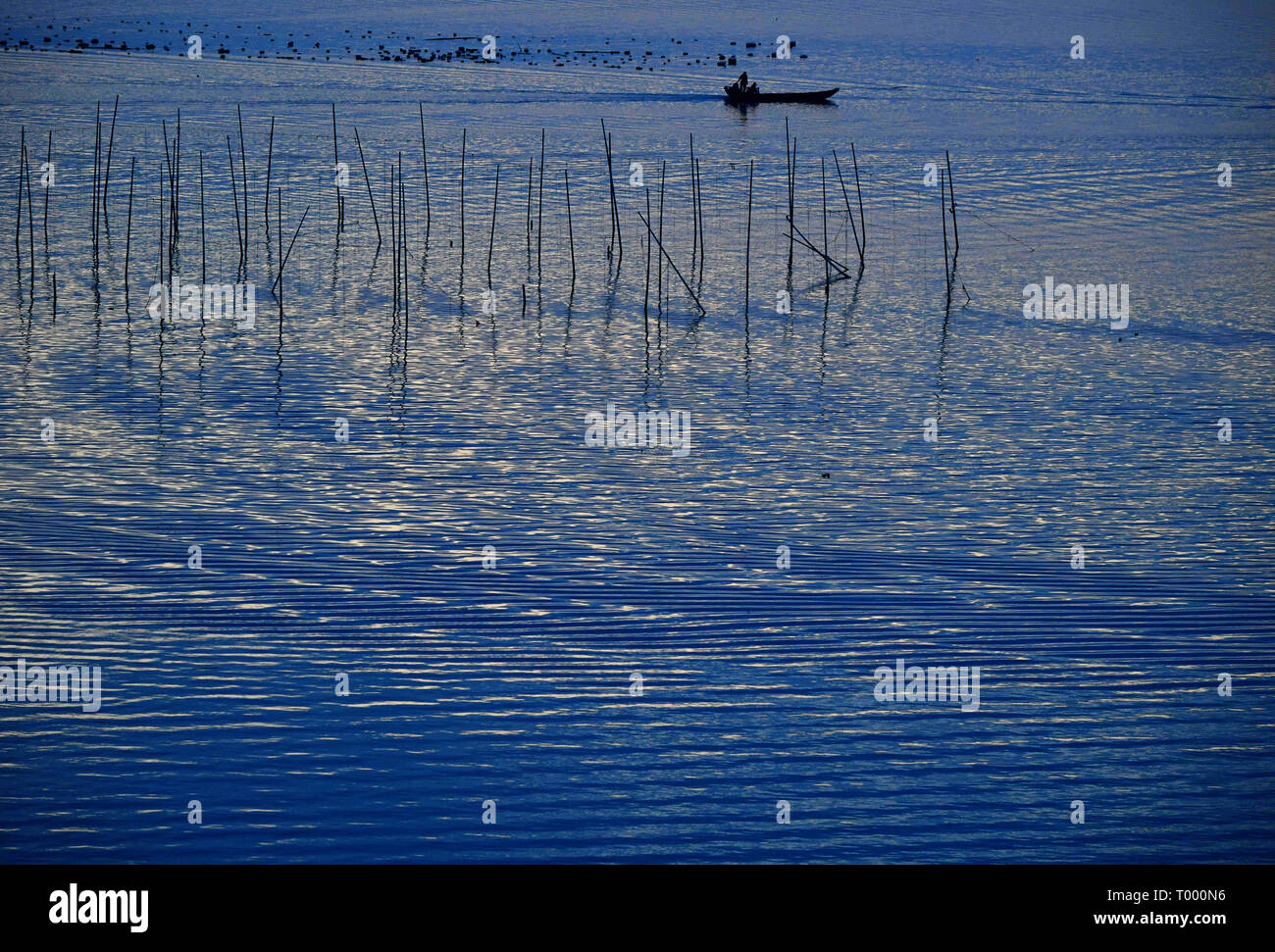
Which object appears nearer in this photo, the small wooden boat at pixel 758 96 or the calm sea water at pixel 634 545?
the calm sea water at pixel 634 545

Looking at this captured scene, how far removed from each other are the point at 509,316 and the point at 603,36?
137 ft

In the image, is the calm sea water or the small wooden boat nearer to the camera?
the calm sea water

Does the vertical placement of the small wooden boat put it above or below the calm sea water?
above

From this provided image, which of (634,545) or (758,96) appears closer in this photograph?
(634,545)

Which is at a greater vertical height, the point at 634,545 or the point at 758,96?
the point at 758,96

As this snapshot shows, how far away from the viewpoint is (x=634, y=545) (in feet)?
26.9

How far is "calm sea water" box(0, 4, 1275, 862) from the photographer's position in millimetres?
5395

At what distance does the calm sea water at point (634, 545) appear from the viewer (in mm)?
5395

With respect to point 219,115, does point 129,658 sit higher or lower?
lower

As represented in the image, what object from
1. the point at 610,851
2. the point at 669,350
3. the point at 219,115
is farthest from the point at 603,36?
the point at 610,851

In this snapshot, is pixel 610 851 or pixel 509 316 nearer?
pixel 610 851

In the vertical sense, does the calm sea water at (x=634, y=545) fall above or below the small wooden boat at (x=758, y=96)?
below
